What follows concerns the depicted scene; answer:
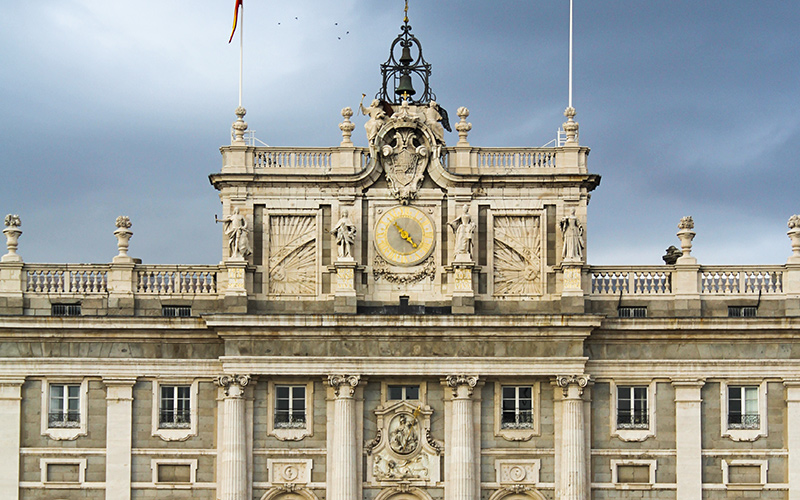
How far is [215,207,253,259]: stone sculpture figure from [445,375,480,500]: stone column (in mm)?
7827

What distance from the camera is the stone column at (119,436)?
49.9 metres

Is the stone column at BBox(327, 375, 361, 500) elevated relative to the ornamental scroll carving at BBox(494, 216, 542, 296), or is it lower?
lower

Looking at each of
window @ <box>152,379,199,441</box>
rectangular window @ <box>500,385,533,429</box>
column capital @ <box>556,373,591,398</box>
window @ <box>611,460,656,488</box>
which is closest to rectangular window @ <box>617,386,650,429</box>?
window @ <box>611,460,656,488</box>

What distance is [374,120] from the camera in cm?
5125

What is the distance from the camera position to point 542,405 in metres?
50.1

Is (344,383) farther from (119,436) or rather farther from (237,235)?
(119,436)

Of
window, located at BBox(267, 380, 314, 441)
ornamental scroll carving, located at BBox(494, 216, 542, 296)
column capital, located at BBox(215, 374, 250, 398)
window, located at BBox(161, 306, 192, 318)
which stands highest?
ornamental scroll carving, located at BBox(494, 216, 542, 296)

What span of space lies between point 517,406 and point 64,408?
1476 cm

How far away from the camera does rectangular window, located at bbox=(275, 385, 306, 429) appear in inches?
1976

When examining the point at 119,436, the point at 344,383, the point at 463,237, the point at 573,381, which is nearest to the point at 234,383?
the point at 344,383

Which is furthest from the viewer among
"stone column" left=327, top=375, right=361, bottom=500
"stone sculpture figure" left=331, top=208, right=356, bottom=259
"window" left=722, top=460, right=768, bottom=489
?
"stone sculpture figure" left=331, top=208, right=356, bottom=259

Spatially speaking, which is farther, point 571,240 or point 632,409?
point 632,409

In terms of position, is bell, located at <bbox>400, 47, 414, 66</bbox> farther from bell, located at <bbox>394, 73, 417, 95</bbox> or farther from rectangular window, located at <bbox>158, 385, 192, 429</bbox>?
rectangular window, located at <bbox>158, 385, 192, 429</bbox>

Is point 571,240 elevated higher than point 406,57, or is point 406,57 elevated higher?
point 406,57
